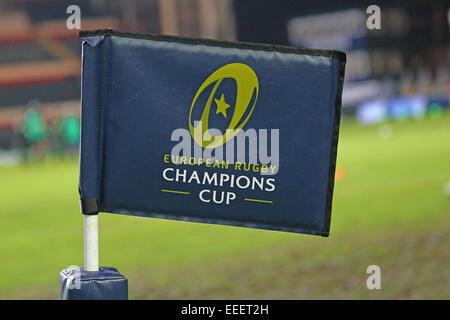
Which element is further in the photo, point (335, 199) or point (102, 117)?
point (335, 199)

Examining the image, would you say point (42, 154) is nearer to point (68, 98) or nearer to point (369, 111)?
point (369, 111)

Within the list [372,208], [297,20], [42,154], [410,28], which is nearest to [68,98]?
[297,20]

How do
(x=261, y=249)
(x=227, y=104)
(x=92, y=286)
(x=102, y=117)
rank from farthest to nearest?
1. (x=261, y=249)
2. (x=227, y=104)
3. (x=102, y=117)
4. (x=92, y=286)

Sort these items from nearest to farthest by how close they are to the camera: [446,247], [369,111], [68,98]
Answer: [446,247]
[369,111]
[68,98]

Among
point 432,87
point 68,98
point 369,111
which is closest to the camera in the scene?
point 369,111

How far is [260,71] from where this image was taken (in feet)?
13.0

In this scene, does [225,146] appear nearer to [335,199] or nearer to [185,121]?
[185,121]

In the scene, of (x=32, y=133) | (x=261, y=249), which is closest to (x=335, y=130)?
(x=261, y=249)

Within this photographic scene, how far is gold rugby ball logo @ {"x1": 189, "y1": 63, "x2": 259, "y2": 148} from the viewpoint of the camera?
3.93 m

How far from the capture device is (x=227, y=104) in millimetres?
4004

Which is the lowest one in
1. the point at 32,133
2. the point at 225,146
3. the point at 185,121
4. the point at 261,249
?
the point at 261,249

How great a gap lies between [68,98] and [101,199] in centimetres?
5182

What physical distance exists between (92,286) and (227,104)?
3.44 feet

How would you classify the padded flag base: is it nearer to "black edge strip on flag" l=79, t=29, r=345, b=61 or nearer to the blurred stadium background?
"black edge strip on flag" l=79, t=29, r=345, b=61
